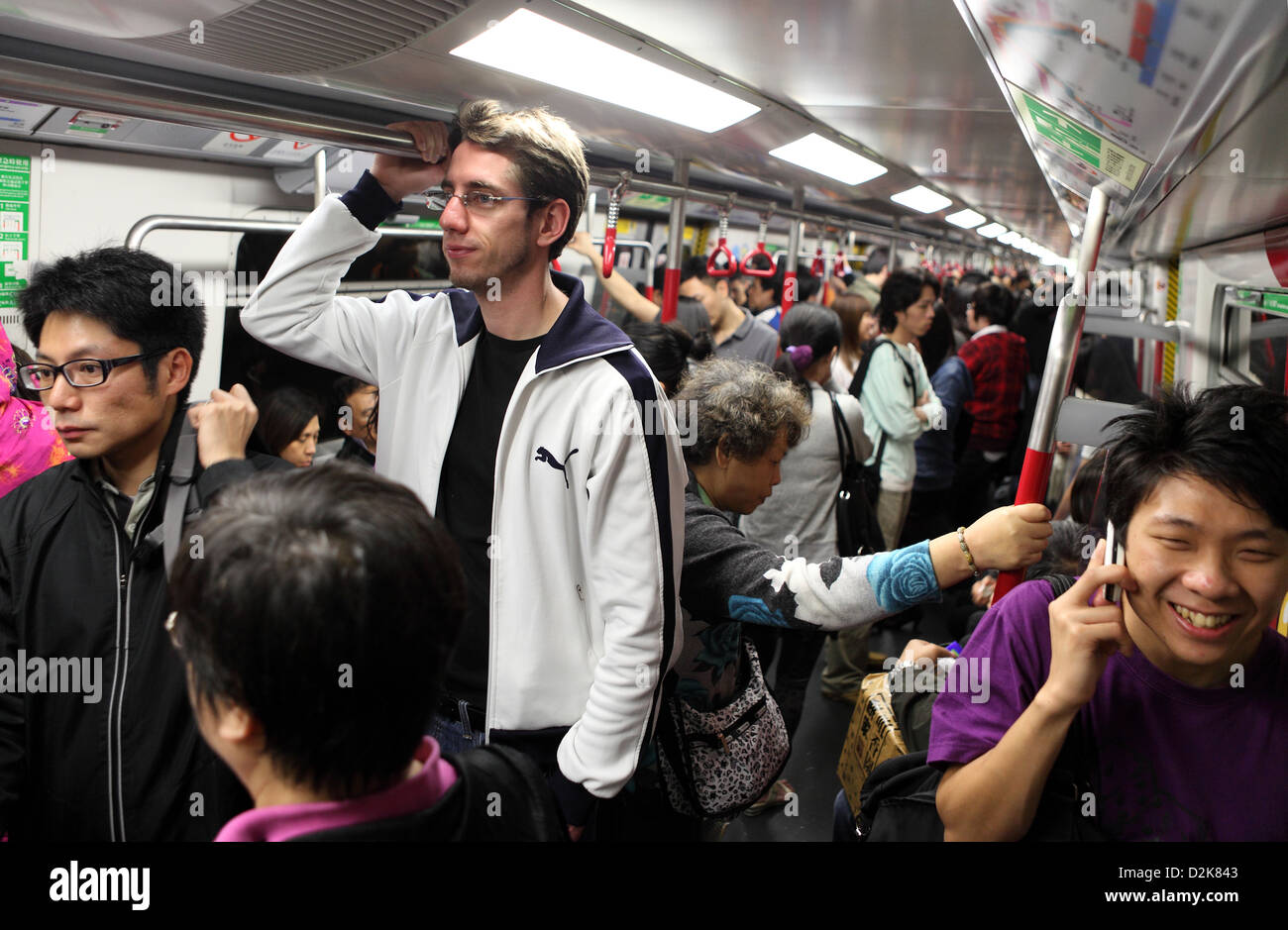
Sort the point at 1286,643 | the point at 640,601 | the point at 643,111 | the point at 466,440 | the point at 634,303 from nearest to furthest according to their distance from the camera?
the point at 1286,643
the point at 640,601
the point at 466,440
the point at 643,111
the point at 634,303

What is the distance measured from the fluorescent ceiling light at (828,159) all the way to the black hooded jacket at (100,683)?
2614 millimetres

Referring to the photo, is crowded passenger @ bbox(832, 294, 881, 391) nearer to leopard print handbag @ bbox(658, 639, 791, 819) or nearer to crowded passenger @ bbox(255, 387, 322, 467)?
crowded passenger @ bbox(255, 387, 322, 467)

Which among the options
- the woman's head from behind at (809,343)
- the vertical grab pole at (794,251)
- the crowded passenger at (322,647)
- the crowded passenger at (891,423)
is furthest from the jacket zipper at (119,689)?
the vertical grab pole at (794,251)

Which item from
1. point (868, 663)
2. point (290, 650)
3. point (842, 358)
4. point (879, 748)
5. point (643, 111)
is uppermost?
point (643, 111)

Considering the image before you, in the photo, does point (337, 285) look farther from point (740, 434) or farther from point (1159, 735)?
point (1159, 735)

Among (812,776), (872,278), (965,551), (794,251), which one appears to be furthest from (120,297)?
(872,278)

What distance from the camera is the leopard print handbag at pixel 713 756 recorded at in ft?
6.23

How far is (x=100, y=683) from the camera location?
1504 mm

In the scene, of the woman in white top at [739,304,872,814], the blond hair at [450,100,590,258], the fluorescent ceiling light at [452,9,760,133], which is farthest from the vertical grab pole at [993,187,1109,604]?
the woman in white top at [739,304,872,814]

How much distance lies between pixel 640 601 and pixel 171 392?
0.96 metres

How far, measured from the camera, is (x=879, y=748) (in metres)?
1.78
